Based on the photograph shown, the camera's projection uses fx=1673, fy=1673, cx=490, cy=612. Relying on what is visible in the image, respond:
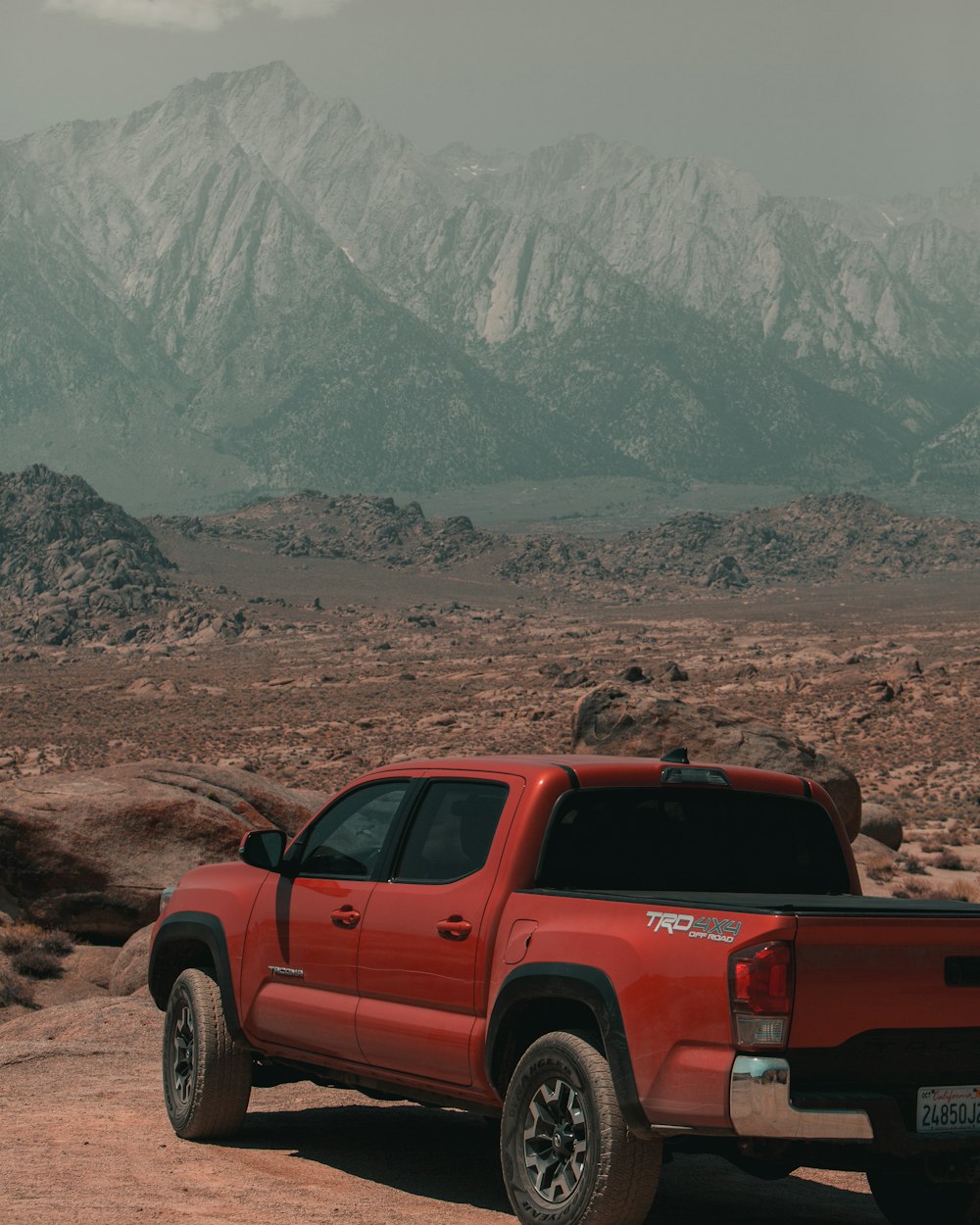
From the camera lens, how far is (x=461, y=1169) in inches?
329

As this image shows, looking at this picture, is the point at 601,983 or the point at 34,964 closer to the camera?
the point at 601,983

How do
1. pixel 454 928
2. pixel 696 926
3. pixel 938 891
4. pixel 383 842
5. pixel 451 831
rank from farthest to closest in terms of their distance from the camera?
pixel 938 891 → pixel 383 842 → pixel 451 831 → pixel 454 928 → pixel 696 926

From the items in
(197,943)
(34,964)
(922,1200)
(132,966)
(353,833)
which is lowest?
(34,964)

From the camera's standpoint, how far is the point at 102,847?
1681 centimetres

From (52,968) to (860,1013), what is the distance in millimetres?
11713

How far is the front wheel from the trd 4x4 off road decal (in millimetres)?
622

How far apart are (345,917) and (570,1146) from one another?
1739mm

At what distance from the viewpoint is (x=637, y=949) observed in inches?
255

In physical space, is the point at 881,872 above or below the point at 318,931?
below

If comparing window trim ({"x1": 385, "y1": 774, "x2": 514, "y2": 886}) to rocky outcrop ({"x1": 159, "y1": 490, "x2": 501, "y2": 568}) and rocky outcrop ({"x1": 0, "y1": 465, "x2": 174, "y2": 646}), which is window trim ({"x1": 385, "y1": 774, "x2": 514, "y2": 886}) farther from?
rocky outcrop ({"x1": 159, "y1": 490, "x2": 501, "y2": 568})

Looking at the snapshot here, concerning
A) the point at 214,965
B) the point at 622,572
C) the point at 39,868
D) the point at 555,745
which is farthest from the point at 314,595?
the point at 214,965

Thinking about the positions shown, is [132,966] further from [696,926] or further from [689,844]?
[696,926]

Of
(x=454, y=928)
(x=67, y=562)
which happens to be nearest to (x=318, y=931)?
(x=454, y=928)

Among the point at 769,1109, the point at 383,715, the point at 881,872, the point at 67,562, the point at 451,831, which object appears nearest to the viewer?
the point at 769,1109
